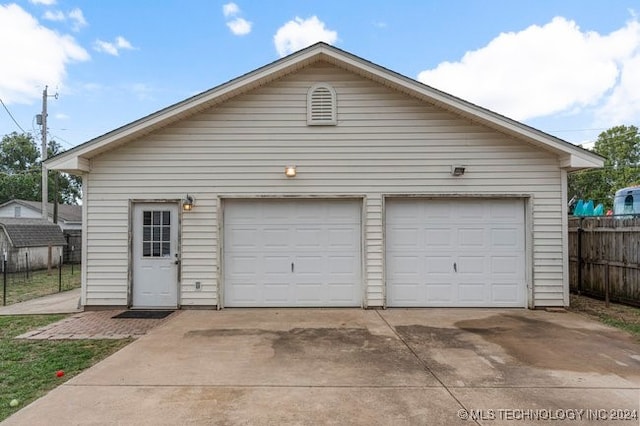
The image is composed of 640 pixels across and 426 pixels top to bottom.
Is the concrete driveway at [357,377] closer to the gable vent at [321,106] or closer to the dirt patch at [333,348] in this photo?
the dirt patch at [333,348]

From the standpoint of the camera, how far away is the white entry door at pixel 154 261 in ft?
23.7

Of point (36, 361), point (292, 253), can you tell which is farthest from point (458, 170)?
point (36, 361)

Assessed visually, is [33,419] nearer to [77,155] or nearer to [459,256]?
[77,155]

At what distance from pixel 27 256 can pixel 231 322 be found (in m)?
12.0

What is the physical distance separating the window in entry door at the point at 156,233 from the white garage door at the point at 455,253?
14.0 ft

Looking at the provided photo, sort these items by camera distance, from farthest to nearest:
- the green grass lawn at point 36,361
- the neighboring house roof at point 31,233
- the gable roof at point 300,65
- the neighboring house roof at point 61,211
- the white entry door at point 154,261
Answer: the neighboring house roof at point 61,211 → the neighboring house roof at point 31,233 → the white entry door at point 154,261 → the gable roof at point 300,65 → the green grass lawn at point 36,361

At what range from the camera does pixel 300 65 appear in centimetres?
721

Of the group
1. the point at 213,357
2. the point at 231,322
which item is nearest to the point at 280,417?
the point at 213,357

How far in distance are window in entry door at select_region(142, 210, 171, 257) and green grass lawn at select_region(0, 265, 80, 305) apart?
3.69 metres

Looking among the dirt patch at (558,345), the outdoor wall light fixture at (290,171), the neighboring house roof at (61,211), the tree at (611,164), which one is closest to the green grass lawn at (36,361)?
the outdoor wall light fixture at (290,171)

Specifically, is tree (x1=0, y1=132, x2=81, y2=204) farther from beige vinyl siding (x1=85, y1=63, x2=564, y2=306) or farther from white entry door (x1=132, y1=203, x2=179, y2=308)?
white entry door (x1=132, y1=203, x2=179, y2=308)

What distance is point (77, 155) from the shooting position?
684 cm

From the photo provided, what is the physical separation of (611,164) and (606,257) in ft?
113

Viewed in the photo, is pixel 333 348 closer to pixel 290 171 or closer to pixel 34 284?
pixel 290 171
